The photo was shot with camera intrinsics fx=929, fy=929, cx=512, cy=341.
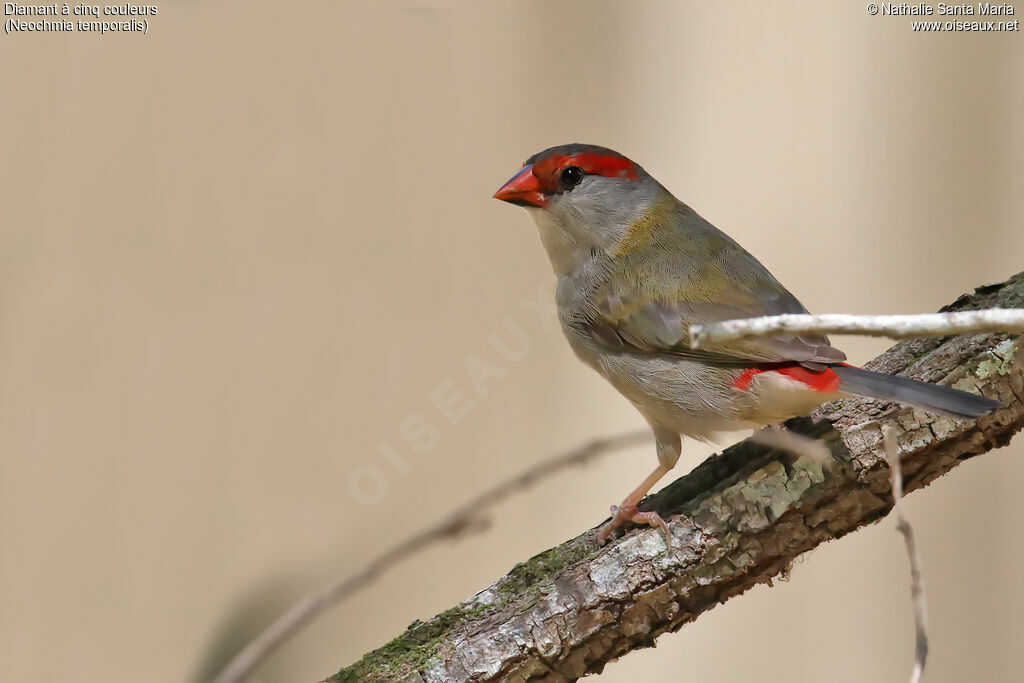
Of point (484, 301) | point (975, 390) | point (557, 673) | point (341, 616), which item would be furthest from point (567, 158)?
point (341, 616)

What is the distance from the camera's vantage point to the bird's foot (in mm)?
2252

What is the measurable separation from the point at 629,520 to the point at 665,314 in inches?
26.5

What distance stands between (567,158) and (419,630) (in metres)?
1.75

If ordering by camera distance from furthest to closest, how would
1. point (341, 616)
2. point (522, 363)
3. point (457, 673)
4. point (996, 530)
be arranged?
point (522, 363), point (996, 530), point (341, 616), point (457, 673)

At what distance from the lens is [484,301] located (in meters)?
4.50

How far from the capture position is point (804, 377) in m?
2.38

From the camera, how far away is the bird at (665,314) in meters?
2.38

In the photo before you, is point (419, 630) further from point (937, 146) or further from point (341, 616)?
point (937, 146)

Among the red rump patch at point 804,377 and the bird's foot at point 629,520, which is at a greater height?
the red rump patch at point 804,377

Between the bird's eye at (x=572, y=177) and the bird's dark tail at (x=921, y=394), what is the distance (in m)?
1.39

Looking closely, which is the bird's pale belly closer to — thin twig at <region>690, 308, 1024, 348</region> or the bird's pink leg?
the bird's pink leg

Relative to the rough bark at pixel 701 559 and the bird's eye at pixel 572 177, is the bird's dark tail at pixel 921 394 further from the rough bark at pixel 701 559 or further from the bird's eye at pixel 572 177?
the bird's eye at pixel 572 177

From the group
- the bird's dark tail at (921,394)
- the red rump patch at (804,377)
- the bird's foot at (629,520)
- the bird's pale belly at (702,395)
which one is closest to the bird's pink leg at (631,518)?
the bird's foot at (629,520)

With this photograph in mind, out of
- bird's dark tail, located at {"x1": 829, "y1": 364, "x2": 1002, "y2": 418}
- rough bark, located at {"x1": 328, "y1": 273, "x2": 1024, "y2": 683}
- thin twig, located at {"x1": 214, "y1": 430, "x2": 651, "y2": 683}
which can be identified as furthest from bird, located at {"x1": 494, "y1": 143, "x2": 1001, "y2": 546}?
thin twig, located at {"x1": 214, "y1": 430, "x2": 651, "y2": 683}
